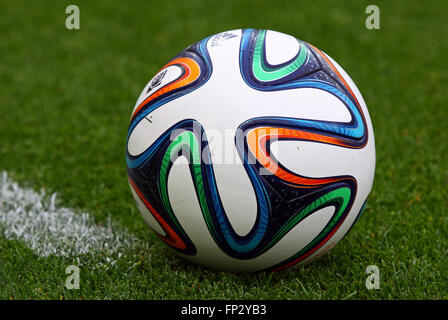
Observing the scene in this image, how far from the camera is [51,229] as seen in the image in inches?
163

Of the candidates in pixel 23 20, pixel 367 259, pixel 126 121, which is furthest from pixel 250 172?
pixel 23 20

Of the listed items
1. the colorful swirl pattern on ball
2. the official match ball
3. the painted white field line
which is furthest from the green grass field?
the colorful swirl pattern on ball

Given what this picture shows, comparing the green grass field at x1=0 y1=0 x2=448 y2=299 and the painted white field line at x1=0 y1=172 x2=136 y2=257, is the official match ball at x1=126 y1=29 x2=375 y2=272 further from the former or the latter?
the painted white field line at x1=0 y1=172 x2=136 y2=257

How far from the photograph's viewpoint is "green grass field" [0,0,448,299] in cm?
346

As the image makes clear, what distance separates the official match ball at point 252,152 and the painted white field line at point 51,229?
2.49 ft

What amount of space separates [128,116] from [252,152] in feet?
11.1

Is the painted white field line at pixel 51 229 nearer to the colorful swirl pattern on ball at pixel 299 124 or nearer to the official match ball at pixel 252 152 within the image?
the official match ball at pixel 252 152

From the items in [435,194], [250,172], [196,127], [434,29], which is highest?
[434,29]

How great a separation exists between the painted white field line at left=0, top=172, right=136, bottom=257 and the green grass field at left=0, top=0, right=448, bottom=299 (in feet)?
0.31

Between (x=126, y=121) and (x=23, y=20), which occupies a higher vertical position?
(x=23, y=20)

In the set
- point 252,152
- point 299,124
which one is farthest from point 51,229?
point 299,124

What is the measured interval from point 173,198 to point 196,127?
404 mm

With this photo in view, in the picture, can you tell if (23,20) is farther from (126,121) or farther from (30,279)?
(30,279)

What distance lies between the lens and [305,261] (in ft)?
11.3
